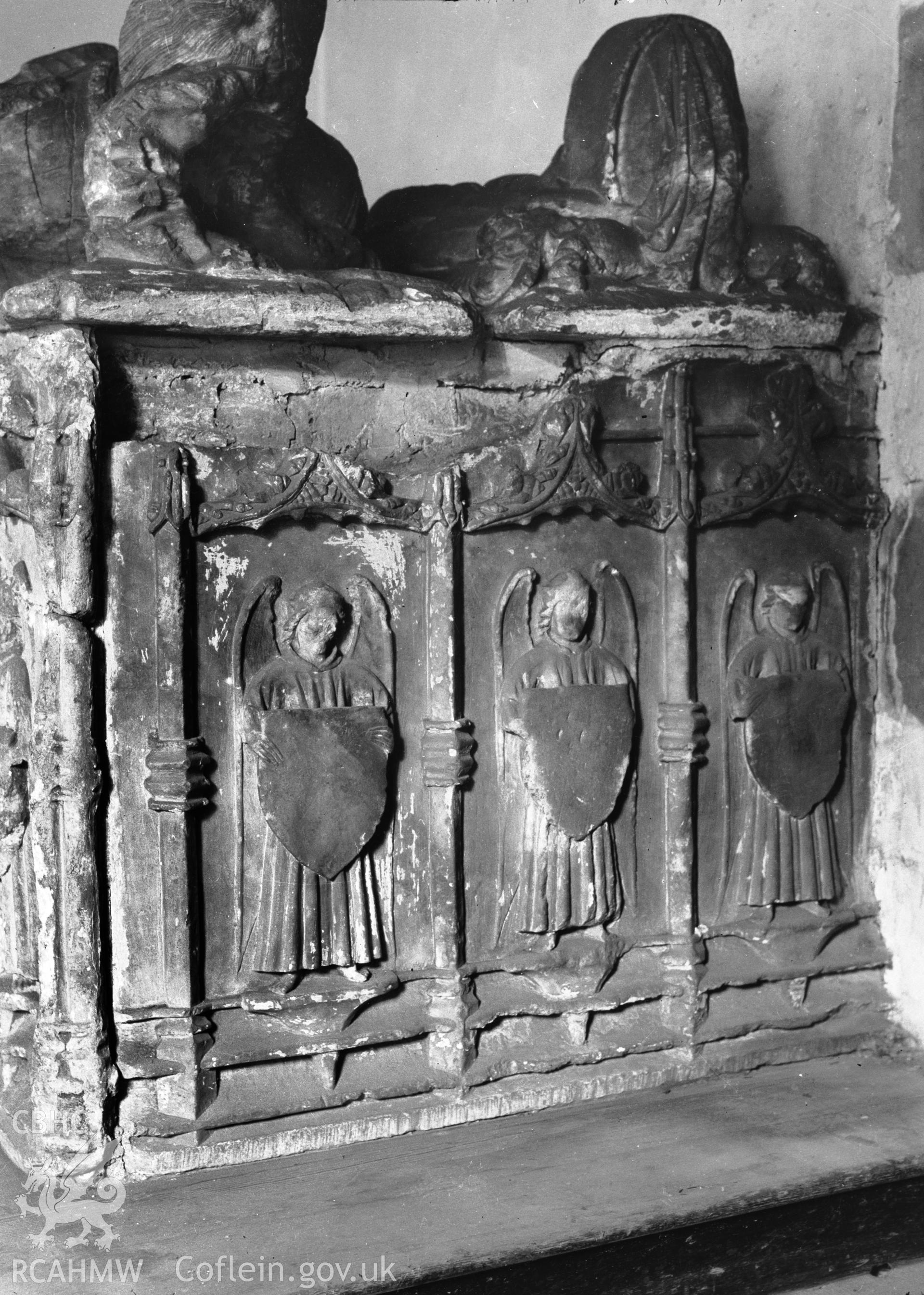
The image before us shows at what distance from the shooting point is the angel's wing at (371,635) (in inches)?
168

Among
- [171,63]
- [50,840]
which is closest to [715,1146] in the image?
[50,840]

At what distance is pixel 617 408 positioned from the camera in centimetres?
459

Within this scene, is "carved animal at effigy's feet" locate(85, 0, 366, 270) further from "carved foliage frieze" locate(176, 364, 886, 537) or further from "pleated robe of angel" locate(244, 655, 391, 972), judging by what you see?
"pleated robe of angel" locate(244, 655, 391, 972)

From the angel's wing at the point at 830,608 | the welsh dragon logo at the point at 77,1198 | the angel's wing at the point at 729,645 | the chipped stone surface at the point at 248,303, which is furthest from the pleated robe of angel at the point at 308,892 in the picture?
the angel's wing at the point at 830,608

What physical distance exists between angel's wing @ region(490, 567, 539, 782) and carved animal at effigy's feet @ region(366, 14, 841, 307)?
3.16 feet

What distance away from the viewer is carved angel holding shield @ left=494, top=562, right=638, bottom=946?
438cm

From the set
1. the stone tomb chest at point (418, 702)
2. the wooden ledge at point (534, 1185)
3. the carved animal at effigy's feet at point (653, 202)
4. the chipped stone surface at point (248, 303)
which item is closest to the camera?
the wooden ledge at point (534, 1185)

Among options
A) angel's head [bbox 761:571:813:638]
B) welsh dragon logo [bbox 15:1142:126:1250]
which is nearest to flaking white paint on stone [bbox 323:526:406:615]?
angel's head [bbox 761:571:813:638]

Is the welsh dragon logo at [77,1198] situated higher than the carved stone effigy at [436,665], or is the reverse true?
the carved stone effigy at [436,665]

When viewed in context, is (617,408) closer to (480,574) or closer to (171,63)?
(480,574)

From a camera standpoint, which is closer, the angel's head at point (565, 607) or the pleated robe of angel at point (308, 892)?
the pleated robe of angel at point (308, 892)

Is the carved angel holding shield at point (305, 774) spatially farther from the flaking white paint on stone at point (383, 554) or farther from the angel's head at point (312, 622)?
the flaking white paint on stone at point (383, 554)

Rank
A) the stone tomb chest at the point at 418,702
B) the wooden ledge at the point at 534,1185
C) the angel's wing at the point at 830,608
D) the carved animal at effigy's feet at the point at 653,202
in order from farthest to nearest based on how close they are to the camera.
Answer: the angel's wing at the point at 830,608
the carved animal at effigy's feet at the point at 653,202
the stone tomb chest at the point at 418,702
the wooden ledge at the point at 534,1185

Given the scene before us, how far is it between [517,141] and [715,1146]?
211 inches
